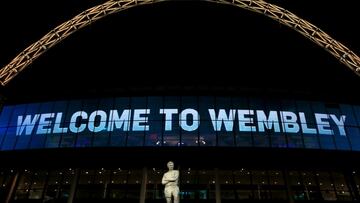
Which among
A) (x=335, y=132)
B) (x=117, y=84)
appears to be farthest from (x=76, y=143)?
(x=335, y=132)

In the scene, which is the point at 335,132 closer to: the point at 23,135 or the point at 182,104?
the point at 182,104

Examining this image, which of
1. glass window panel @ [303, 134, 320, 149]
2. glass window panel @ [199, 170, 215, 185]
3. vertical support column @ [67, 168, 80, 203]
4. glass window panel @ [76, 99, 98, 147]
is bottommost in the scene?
vertical support column @ [67, 168, 80, 203]

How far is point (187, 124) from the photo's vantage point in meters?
37.1

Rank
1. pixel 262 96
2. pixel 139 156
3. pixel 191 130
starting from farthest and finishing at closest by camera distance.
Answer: pixel 262 96, pixel 191 130, pixel 139 156

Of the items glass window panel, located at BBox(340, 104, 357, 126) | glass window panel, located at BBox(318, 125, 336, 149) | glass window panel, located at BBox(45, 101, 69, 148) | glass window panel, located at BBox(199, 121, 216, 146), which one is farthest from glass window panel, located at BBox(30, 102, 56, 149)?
glass window panel, located at BBox(340, 104, 357, 126)

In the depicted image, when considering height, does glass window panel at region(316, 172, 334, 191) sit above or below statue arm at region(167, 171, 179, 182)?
above

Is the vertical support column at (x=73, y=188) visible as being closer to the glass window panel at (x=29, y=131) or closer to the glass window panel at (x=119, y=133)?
the glass window panel at (x=119, y=133)

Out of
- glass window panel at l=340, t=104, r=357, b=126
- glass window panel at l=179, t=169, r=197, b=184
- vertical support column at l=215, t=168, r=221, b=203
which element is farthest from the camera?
glass window panel at l=340, t=104, r=357, b=126

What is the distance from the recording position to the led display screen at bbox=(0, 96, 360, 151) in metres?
36.3

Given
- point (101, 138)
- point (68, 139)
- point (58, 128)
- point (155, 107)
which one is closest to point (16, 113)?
point (58, 128)

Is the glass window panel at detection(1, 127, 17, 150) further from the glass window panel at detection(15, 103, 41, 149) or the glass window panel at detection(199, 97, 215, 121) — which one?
the glass window panel at detection(199, 97, 215, 121)

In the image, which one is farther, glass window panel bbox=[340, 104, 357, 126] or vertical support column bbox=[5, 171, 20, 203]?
glass window panel bbox=[340, 104, 357, 126]

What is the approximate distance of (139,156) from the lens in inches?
1351

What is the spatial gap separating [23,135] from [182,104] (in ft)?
70.6
